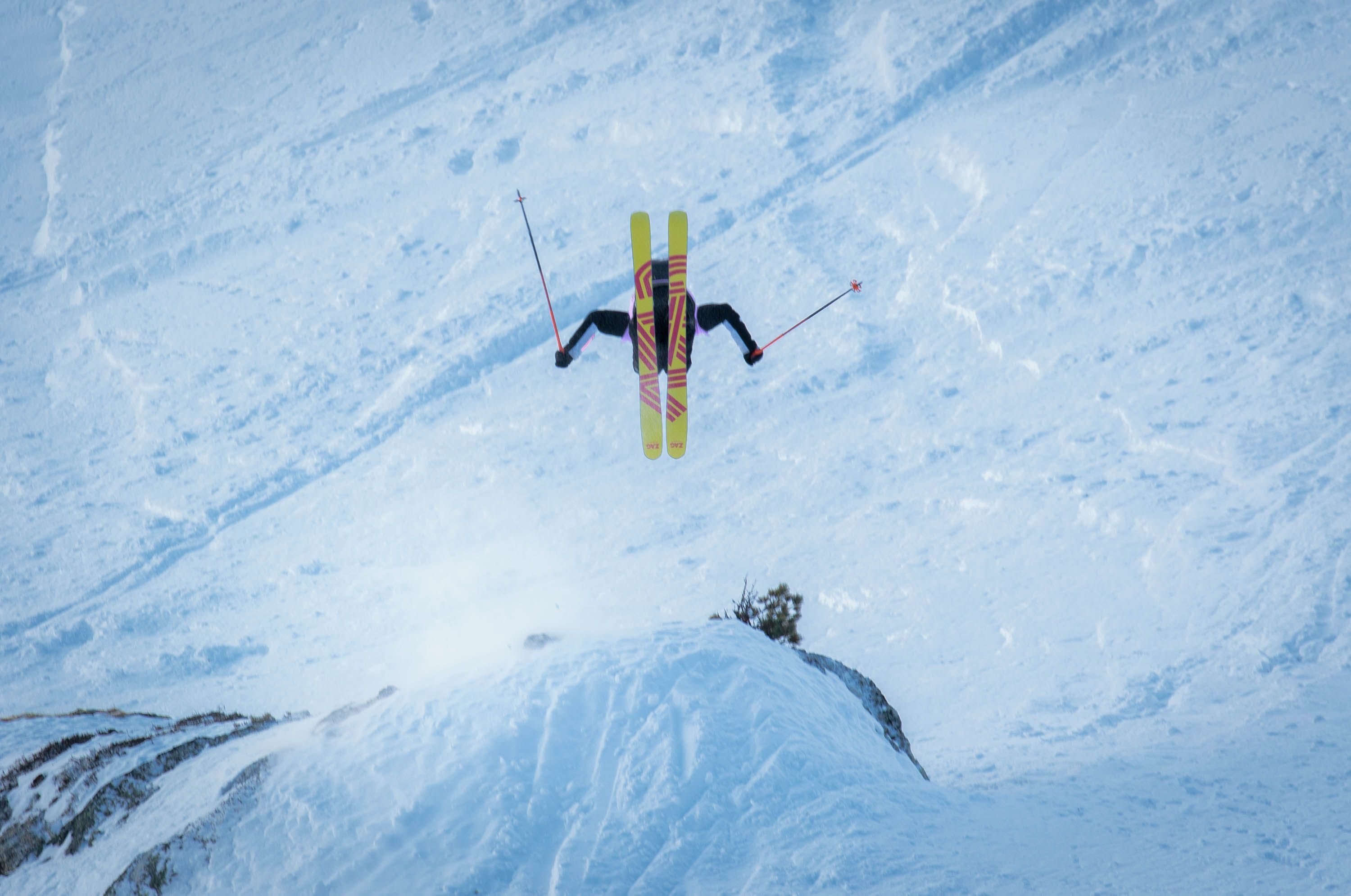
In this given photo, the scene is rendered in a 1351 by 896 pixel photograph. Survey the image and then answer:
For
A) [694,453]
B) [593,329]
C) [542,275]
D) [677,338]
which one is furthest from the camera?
[694,453]

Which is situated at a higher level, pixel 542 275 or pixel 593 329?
pixel 542 275

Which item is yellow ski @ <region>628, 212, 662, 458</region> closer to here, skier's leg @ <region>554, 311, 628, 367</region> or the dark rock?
skier's leg @ <region>554, 311, 628, 367</region>

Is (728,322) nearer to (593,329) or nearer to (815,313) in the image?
(593,329)

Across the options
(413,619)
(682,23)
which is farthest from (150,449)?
(682,23)

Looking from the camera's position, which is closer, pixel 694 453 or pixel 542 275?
pixel 542 275

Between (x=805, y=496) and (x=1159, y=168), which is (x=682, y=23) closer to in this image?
(x=1159, y=168)

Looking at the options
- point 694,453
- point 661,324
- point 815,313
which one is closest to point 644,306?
point 661,324

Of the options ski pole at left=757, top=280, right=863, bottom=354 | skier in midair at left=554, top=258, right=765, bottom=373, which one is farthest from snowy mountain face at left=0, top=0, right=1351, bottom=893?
skier in midair at left=554, top=258, right=765, bottom=373

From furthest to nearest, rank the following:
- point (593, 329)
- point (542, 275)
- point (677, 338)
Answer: point (542, 275), point (593, 329), point (677, 338)
